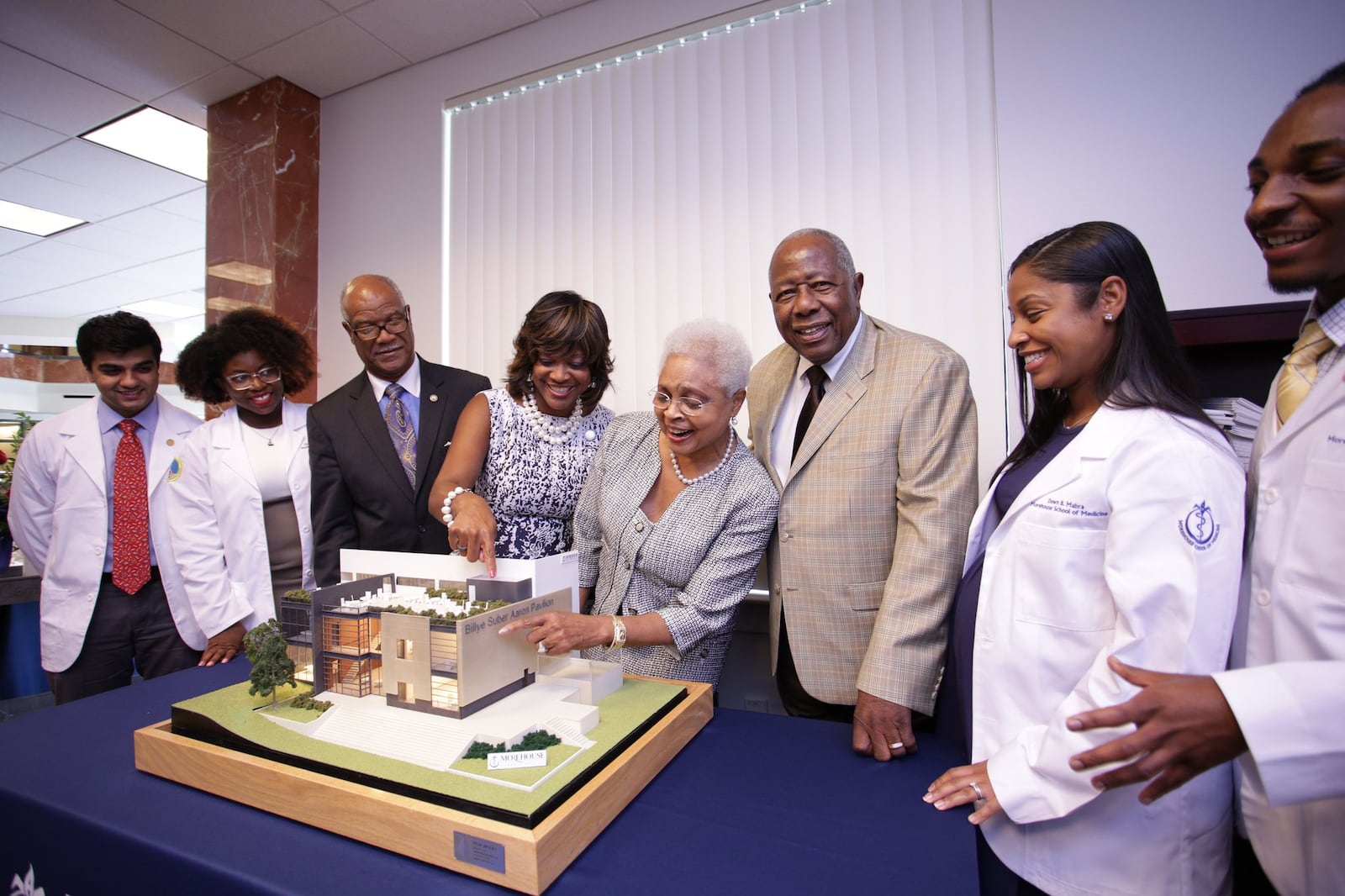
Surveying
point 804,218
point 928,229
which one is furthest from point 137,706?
point 928,229

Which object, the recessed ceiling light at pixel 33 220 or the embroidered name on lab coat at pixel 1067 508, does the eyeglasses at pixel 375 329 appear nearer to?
the embroidered name on lab coat at pixel 1067 508

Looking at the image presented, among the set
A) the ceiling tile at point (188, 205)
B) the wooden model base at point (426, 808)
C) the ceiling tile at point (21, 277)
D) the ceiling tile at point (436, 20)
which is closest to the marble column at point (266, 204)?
the ceiling tile at point (436, 20)

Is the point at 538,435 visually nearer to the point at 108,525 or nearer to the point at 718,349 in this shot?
the point at 718,349

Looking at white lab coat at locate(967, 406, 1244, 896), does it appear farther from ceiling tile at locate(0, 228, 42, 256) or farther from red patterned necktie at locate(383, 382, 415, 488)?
ceiling tile at locate(0, 228, 42, 256)

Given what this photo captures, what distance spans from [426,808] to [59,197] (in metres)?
6.95

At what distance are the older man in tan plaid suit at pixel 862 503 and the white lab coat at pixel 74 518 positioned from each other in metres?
2.09

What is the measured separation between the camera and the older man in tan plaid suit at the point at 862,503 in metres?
1.52

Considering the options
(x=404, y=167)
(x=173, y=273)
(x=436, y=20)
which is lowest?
(x=404, y=167)

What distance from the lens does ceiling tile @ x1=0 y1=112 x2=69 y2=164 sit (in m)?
4.44

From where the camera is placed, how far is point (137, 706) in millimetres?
1673

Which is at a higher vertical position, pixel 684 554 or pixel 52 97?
pixel 52 97

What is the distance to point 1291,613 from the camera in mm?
908

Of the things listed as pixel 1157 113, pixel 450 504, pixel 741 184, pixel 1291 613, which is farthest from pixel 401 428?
pixel 1157 113

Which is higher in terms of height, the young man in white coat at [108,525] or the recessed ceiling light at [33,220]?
the recessed ceiling light at [33,220]
